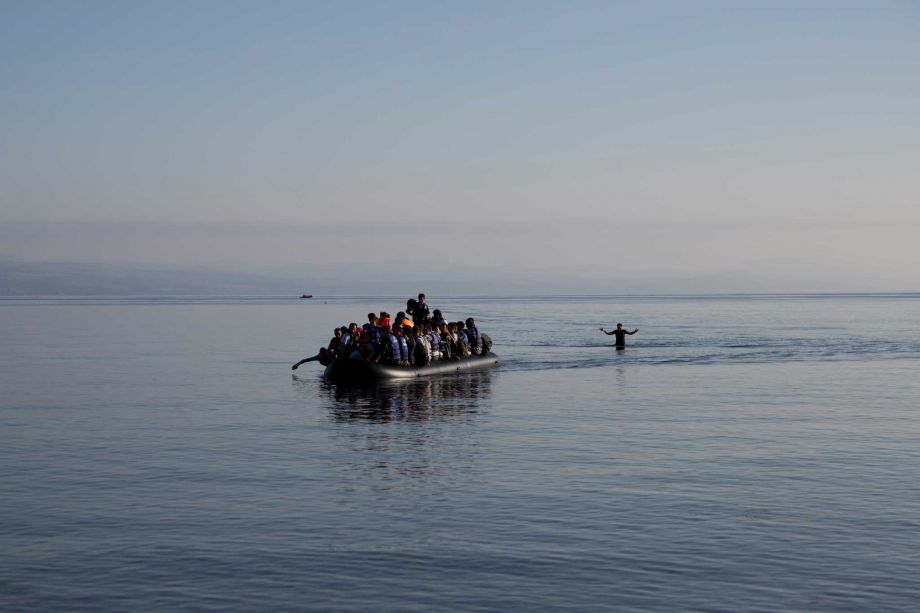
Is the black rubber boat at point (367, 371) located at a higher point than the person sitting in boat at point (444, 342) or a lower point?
lower

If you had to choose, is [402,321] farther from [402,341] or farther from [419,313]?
[419,313]

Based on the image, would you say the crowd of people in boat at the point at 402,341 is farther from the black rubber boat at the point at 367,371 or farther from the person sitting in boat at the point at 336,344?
the black rubber boat at the point at 367,371

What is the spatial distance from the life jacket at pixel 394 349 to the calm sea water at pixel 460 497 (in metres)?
2.96

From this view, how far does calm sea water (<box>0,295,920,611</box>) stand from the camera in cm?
1352

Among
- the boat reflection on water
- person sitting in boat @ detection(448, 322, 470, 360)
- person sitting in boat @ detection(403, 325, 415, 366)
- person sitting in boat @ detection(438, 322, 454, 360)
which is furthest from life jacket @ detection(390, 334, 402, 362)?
person sitting in boat @ detection(448, 322, 470, 360)

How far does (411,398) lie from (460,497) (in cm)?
1759

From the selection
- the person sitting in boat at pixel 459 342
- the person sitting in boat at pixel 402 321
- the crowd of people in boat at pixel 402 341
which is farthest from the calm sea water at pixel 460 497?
the person sitting in boat at pixel 459 342

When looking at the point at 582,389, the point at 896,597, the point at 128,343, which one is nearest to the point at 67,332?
the point at 128,343

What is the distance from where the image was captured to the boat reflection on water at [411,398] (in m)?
31.8

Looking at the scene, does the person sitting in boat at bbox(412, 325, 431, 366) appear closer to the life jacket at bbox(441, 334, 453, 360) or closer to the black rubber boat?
the black rubber boat

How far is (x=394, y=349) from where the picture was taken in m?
41.9

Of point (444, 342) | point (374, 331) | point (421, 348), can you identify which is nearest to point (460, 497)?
point (374, 331)

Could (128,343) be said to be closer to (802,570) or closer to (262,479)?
(262,479)

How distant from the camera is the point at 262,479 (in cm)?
2062
